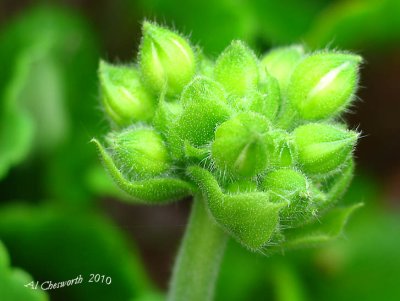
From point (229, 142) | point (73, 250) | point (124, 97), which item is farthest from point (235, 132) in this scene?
→ point (73, 250)

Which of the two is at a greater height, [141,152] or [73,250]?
[141,152]

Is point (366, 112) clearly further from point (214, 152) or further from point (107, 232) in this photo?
point (214, 152)

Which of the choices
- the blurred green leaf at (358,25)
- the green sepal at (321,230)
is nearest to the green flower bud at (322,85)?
→ the green sepal at (321,230)

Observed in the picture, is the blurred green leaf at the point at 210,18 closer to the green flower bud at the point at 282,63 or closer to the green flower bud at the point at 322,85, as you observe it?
the green flower bud at the point at 282,63


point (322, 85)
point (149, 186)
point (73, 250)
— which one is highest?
point (322, 85)

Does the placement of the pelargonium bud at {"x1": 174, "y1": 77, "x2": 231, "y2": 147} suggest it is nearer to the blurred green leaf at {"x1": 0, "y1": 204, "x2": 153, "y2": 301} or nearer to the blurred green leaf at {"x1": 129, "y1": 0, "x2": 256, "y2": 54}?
the blurred green leaf at {"x1": 0, "y1": 204, "x2": 153, "y2": 301}

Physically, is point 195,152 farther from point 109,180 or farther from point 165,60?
point 109,180
